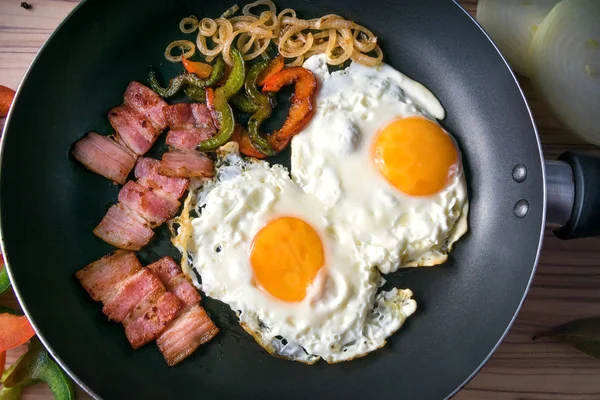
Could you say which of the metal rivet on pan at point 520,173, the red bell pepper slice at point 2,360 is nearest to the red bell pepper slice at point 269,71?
the metal rivet on pan at point 520,173

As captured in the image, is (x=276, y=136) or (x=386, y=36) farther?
(x=386, y=36)

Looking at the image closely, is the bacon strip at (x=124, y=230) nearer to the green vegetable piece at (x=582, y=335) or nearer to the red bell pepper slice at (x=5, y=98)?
the red bell pepper slice at (x=5, y=98)

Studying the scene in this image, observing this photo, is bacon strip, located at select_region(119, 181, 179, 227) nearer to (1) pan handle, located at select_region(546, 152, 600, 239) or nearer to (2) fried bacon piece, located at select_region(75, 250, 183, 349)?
(2) fried bacon piece, located at select_region(75, 250, 183, 349)

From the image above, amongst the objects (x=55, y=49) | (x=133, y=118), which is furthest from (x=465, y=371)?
(x=55, y=49)

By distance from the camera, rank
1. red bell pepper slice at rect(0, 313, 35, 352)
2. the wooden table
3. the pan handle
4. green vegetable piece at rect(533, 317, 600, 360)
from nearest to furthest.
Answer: the pan handle → red bell pepper slice at rect(0, 313, 35, 352) → green vegetable piece at rect(533, 317, 600, 360) → the wooden table

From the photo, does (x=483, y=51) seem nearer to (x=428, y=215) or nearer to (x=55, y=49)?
(x=428, y=215)

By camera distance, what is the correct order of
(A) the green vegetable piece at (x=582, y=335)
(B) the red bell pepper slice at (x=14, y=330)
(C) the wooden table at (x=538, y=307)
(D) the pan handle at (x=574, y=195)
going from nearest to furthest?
1. (D) the pan handle at (x=574, y=195)
2. (B) the red bell pepper slice at (x=14, y=330)
3. (A) the green vegetable piece at (x=582, y=335)
4. (C) the wooden table at (x=538, y=307)

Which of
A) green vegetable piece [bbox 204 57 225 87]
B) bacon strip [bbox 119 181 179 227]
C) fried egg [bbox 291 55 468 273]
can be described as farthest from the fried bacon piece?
green vegetable piece [bbox 204 57 225 87]
